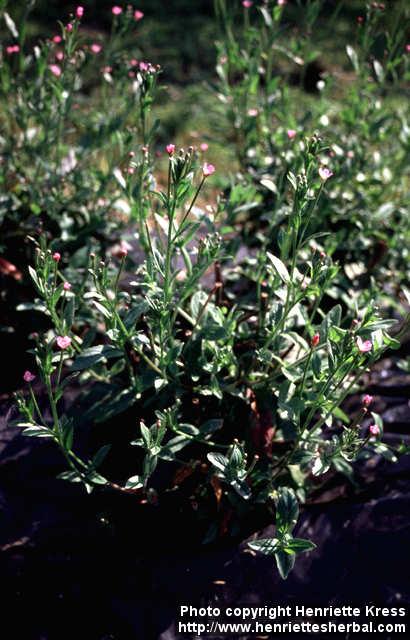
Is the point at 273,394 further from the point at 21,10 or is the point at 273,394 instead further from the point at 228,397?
the point at 21,10

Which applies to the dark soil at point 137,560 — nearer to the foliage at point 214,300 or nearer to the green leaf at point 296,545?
the foliage at point 214,300

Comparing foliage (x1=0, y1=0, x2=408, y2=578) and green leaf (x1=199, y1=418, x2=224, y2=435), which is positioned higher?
foliage (x1=0, y1=0, x2=408, y2=578)

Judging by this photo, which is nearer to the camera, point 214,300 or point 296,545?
point 296,545

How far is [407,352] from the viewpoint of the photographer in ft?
8.83

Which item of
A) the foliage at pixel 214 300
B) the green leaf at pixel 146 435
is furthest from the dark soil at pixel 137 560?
the green leaf at pixel 146 435

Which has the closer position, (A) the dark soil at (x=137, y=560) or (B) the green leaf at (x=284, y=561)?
(B) the green leaf at (x=284, y=561)

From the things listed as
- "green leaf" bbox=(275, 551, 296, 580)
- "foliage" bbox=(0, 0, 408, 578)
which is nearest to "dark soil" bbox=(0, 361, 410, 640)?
"foliage" bbox=(0, 0, 408, 578)

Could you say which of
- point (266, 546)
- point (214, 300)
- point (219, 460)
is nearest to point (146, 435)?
point (219, 460)

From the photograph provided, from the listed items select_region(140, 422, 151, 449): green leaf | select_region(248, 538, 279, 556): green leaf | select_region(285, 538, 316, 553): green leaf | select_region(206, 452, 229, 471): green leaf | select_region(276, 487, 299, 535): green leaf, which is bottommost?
select_region(248, 538, 279, 556): green leaf

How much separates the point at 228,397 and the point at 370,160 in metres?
1.45

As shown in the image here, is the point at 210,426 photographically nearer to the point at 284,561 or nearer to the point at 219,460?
the point at 219,460

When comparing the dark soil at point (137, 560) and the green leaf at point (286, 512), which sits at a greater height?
the green leaf at point (286, 512)

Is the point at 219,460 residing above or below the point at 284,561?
above

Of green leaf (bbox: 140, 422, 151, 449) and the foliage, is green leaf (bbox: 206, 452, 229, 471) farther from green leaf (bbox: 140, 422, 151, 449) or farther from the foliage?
green leaf (bbox: 140, 422, 151, 449)
